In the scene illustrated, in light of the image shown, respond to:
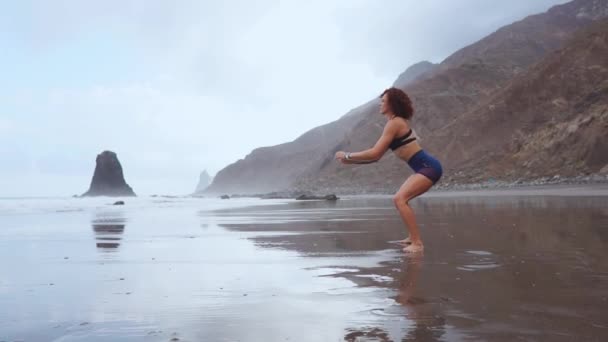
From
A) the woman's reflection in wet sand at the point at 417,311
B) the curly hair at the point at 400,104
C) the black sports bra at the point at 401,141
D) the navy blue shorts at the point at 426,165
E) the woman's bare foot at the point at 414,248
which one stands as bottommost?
the woman's reflection in wet sand at the point at 417,311

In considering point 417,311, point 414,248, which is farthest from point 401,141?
point 417,311

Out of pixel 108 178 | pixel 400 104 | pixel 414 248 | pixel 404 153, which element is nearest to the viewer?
pixel 414 248

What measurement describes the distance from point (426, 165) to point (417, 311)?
3489 mm

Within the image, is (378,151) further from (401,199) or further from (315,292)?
(315,292)

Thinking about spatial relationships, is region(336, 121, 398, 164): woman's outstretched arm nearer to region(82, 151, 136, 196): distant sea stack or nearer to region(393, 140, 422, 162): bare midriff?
region(393, 140, 422, 162): bare midriff

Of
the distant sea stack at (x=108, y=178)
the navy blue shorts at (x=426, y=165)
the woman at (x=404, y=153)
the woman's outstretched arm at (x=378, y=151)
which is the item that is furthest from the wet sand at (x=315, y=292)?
the distant sea stack at (x=108, y=178)

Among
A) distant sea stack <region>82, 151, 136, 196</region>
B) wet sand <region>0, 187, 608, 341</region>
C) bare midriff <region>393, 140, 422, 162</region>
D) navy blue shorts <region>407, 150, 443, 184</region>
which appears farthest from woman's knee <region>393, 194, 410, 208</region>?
distant sea stack <region>82, 151, 136, 196</region>

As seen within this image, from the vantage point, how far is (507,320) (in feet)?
9.86

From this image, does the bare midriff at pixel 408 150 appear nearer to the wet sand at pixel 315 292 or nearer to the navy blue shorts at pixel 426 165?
the navy blue shorts at pixel 426 165

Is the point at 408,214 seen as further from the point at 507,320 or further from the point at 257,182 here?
the point at 257,182

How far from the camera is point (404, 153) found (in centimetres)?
649

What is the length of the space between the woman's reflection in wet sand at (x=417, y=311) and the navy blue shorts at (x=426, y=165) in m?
1.91

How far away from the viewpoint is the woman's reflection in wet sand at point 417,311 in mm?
2773

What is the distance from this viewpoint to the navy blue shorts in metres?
6.50
